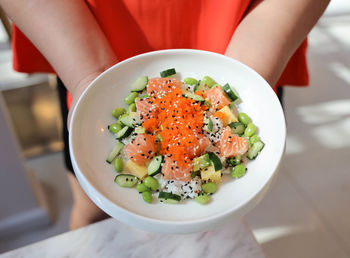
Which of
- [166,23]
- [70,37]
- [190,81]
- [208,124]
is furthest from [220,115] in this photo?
[70,37]

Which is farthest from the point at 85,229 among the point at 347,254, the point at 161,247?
the point at 347,254

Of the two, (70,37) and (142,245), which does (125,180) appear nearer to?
(142,245)

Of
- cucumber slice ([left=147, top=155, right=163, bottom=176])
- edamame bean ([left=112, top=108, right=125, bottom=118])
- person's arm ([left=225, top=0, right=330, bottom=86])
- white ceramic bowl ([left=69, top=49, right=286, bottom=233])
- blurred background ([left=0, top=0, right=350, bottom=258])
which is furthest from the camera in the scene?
blurred background ([left=0, top=0, right=350, bottom=258])

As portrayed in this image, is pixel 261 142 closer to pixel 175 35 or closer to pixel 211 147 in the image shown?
pixel 211 147

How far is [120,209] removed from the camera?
0.69 metres

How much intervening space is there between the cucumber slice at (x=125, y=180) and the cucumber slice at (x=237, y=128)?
271 millimetres

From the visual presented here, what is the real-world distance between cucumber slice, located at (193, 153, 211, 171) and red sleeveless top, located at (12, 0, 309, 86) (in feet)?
1.49

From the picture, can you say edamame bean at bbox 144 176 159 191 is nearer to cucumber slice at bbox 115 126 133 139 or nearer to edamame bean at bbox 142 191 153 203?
edamame bean at bbox 142 191 153 203

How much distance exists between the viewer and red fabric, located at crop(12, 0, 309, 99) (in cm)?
102

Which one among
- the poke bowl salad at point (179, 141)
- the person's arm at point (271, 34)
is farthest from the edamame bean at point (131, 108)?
the person's arm at point (271, 34)

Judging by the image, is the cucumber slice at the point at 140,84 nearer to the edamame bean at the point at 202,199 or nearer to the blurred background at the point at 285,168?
the edamame bean at the point at 202,199

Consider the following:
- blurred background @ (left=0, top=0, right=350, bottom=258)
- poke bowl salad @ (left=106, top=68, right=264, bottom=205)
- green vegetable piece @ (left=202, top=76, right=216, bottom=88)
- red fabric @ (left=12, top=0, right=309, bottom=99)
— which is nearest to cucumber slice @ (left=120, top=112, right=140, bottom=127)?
poke bowl salad @ (left=106, top=68, right=264, bottom=205)

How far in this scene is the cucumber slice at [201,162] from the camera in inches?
31.7

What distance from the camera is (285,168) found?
2.26 metres
